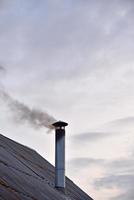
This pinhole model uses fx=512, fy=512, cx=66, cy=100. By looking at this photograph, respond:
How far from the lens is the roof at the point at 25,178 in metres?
11.0

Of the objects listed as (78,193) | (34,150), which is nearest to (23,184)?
(78,193)

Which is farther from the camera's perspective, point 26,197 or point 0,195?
point 26,197

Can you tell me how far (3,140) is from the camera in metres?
16.1

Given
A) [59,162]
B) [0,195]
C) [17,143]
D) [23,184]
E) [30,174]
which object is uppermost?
[17,143]

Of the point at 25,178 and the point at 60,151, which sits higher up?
the point at 60,151

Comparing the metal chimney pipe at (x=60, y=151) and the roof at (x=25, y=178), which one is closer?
the roof at (x=25, y=178)

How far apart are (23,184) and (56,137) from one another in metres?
4.33

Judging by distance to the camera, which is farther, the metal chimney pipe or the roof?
the metal chimney pipe

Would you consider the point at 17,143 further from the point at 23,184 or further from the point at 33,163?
the point at 23,184

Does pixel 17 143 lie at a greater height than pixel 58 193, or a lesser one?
greater

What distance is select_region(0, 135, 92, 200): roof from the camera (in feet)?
36.0

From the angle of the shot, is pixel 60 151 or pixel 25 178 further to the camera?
pixel 60 151

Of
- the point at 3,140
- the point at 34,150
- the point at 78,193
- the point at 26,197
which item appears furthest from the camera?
the point at 34,150

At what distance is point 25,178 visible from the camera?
1279 centimetres
